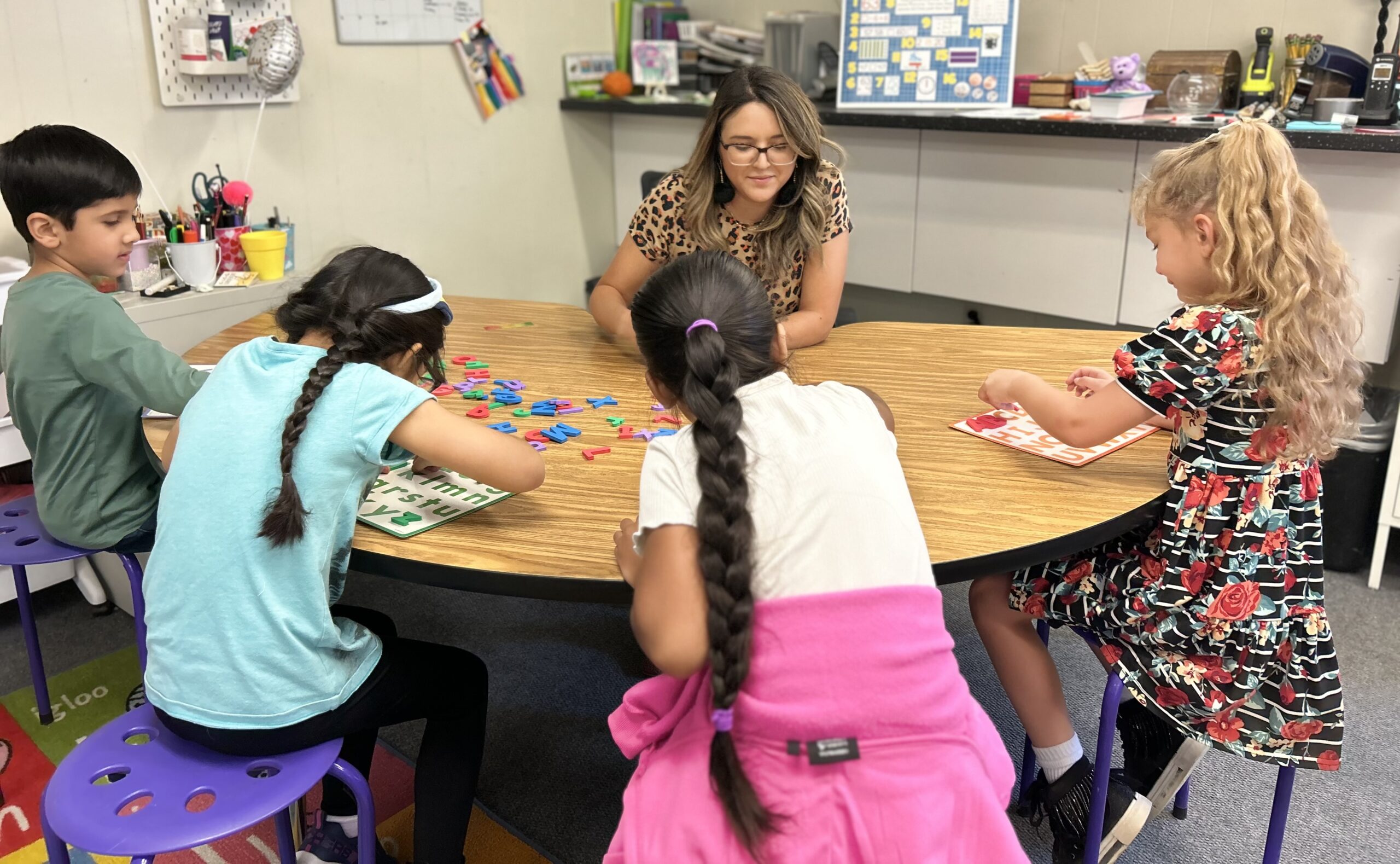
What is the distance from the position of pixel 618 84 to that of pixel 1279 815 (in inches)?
133

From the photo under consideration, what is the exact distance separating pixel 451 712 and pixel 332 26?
8.32ft

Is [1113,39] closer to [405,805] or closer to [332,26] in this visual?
[332,26]

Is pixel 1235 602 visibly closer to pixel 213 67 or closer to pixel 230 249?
pixel 230 249

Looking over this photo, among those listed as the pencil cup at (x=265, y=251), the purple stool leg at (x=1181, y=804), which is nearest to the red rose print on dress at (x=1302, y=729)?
the purple stool leg at (x=1181, y=804)

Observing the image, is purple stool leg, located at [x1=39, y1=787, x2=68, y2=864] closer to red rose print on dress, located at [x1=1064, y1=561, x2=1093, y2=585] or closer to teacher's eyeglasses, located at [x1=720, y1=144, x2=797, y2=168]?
red rose print on dress, located at [x1=1064, y1=561, x2=1093, y2=585]

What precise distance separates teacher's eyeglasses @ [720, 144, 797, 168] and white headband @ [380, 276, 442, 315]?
0.86 m

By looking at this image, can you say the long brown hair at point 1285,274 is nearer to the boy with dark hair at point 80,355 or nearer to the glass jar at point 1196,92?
the boy with dark hair at point 80,355

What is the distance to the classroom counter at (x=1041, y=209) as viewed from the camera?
2.55 m

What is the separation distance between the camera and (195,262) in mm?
2584

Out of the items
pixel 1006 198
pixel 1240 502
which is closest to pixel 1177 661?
pixel 1240 502

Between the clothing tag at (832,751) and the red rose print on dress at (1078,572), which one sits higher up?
the clothing tag at (832,751)

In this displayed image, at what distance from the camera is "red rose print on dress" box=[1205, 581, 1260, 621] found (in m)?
1.40

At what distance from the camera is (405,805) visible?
6.14 feet

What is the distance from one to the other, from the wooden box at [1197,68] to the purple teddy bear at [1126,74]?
0.09 m
